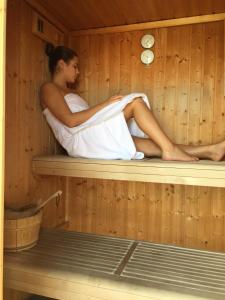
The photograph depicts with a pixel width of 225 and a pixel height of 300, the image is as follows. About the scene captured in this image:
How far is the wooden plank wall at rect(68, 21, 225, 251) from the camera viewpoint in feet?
6.88

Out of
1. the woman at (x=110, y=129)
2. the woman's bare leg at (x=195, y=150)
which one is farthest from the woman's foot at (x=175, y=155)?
the woman's bare leg at (x=195, y=150)

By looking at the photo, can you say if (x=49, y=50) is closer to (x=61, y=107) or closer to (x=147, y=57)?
(x=61, y=107)

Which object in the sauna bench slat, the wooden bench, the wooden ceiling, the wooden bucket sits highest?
the wooden ceiling

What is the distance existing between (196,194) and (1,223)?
160 centimetres

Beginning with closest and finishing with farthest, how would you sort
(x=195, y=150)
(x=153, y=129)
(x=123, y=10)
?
1. (x=153, y=129)
2. (x=195, y=150)
3. (x=123, y=10)

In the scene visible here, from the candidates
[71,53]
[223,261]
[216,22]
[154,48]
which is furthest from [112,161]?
[216,22]

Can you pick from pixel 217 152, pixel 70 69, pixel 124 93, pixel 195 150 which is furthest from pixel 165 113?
pixel 70 69

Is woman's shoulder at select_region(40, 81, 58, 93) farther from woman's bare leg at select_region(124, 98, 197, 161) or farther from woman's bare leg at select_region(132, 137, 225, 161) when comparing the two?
woman's bare leg at select_region(132, 137, 225, 161)

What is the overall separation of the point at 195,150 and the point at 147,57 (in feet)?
2.84

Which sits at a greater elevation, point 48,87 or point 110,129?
point 48,87

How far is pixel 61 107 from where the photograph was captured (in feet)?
6.00

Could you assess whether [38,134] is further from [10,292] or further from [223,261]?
[223,261]

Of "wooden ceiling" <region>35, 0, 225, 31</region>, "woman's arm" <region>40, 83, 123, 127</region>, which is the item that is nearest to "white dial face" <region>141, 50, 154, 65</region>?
"wooden ceiling" <region>35, 0, 225, 31</region>

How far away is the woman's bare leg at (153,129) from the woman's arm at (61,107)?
12 centimetres
